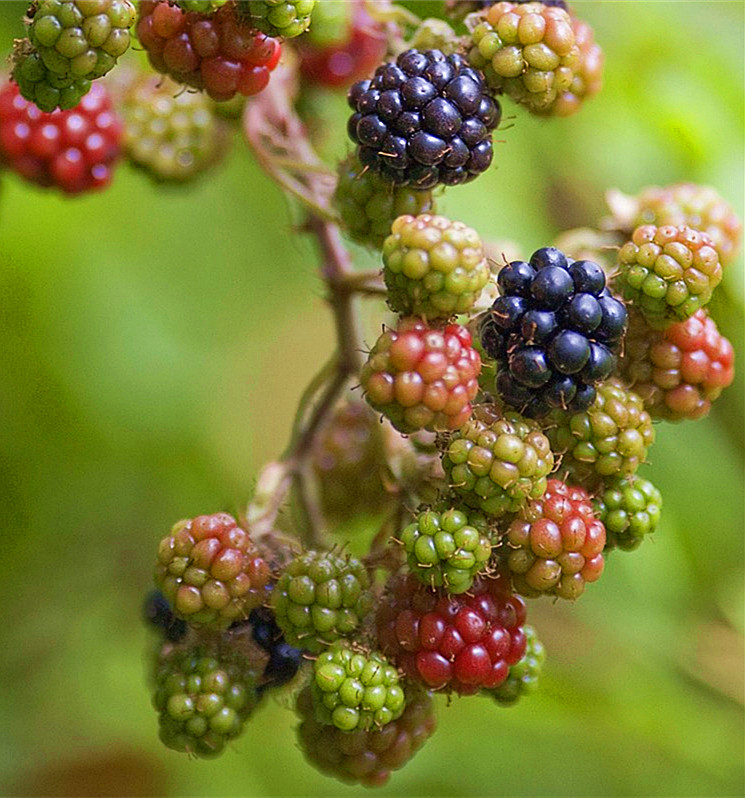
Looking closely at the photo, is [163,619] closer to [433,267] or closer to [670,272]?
[433,267]

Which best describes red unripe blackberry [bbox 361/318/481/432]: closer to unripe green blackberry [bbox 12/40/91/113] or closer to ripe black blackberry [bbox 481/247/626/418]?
ripe black blackberry [bbox 481/247/626/418]

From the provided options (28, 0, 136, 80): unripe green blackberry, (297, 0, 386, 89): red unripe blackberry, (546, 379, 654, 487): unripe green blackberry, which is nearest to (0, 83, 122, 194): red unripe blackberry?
(297, 0, 386, 89): red unripe blackberry

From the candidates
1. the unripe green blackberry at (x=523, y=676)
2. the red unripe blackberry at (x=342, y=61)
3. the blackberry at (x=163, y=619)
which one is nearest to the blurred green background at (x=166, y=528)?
the red unripe blackberry at (x=342, y=61)

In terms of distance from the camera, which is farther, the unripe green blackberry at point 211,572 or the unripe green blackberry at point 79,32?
the unripe green blackberry at point 211,572

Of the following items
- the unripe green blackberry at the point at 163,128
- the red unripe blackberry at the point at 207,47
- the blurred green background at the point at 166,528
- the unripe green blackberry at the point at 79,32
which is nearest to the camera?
the unripe green blackberry at the point at 79,32

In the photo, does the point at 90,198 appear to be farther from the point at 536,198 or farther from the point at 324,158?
the point at 536,198

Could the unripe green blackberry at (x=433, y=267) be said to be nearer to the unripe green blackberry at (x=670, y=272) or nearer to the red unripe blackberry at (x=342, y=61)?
the unripe green blackberry at (x=670, y=272)

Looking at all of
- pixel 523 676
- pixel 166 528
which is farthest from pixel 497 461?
pixel 166 528
